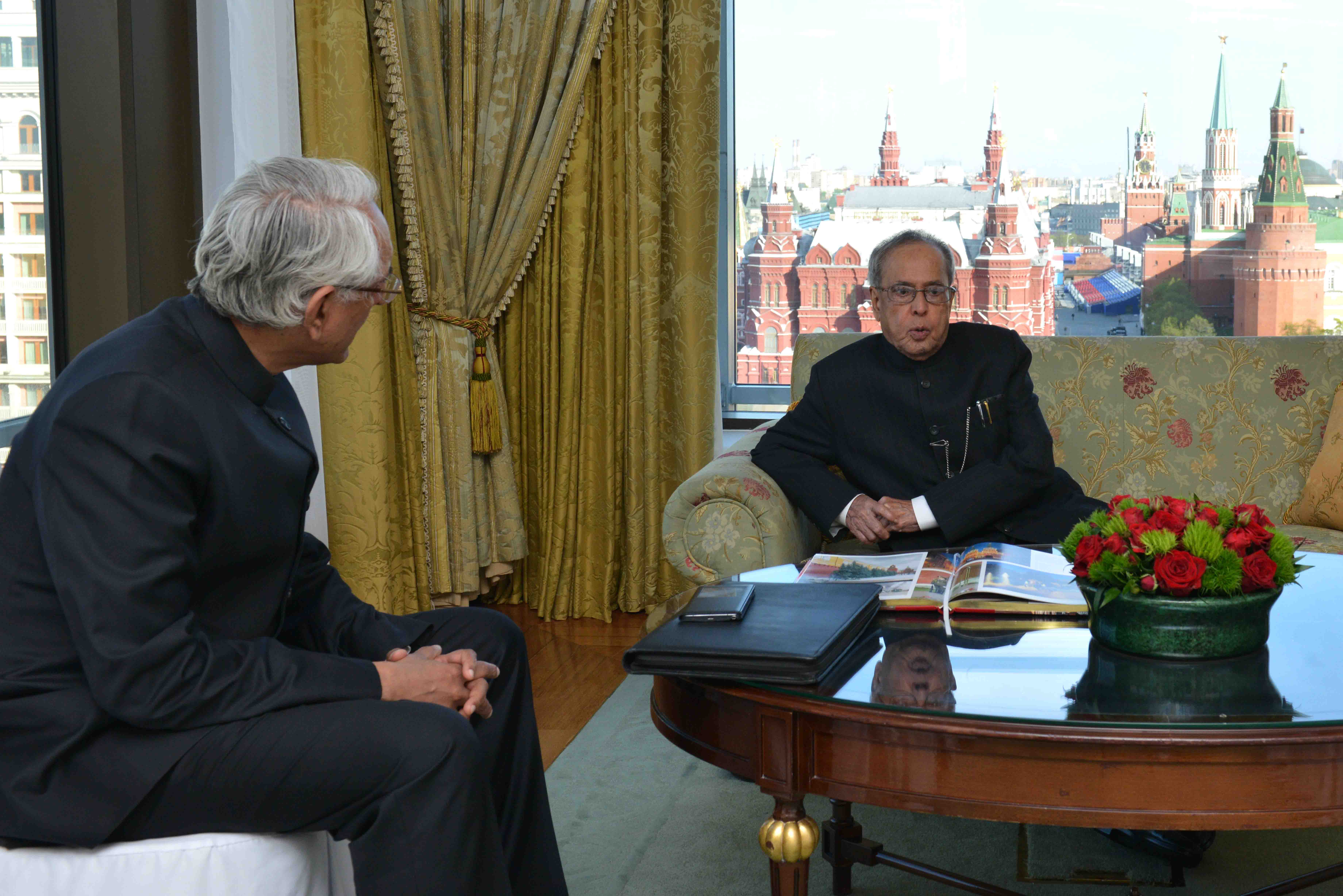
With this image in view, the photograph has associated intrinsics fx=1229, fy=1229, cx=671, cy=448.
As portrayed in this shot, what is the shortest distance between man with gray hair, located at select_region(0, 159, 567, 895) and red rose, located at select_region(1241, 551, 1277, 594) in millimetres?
967

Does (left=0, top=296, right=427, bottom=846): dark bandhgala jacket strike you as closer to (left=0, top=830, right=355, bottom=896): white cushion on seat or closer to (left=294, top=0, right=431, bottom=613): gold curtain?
(left=0, top=830, right=355, bottom=896): white cushion on seat

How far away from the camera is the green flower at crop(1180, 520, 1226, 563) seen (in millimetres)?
1521

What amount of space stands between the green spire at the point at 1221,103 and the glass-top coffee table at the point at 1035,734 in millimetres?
2559

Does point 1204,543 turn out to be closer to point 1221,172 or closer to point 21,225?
point 21,225

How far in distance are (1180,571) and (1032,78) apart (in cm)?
273

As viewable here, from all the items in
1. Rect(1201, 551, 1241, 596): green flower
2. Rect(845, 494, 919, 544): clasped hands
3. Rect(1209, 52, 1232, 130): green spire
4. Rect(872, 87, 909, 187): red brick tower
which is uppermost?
Rect(1209, 52, 1232, 130): green spire

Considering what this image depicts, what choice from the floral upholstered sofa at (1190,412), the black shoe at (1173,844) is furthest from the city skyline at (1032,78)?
the black shoe at (1173,844)

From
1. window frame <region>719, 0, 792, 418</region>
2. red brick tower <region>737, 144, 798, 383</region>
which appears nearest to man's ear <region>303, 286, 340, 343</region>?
window frame <region>719, 0, 792, 418</region>

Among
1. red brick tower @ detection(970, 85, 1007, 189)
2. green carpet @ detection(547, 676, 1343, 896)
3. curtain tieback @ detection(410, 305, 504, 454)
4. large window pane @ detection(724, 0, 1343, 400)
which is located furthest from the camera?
red brick tower @ detection(970, 85, 1007, 189)

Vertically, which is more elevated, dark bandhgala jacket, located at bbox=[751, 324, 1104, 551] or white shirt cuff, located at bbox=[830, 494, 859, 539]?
dark bandhgala jacket, located at bbox=[751, 324, 1104, 551]

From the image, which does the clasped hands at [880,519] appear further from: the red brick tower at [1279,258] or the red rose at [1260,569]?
the red brick tower at [1279,258]

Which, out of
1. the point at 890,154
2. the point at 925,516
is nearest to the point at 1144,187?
the point at 890,154

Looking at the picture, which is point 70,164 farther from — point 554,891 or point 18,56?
point 554,891

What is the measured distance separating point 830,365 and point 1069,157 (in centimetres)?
148
